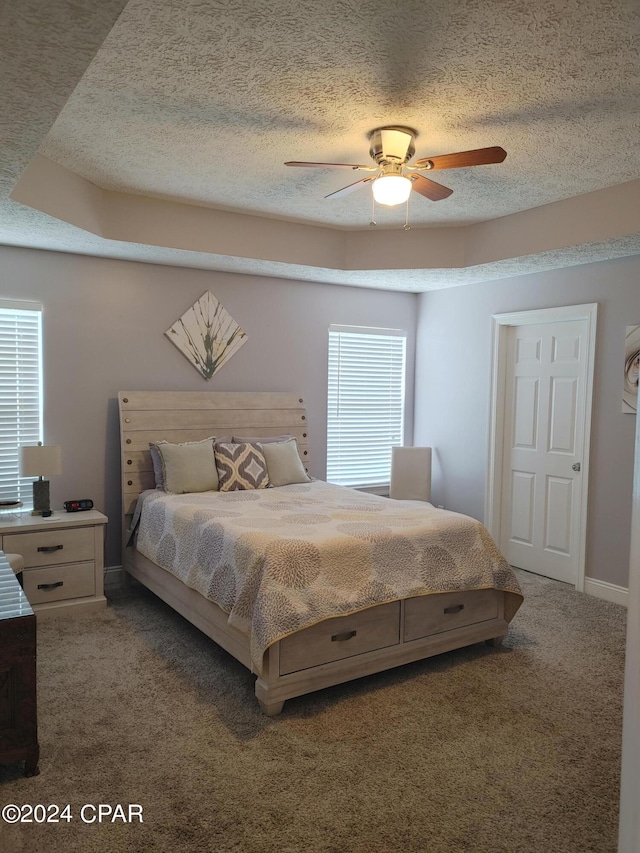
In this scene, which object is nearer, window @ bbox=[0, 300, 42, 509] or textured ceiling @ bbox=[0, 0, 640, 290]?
textured ceiling @ bbox=[0, 0, 640, 290]

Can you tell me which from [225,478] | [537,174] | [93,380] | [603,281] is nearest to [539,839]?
[225,478]

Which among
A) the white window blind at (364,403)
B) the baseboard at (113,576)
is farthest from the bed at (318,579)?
the white window blind at (364,403)

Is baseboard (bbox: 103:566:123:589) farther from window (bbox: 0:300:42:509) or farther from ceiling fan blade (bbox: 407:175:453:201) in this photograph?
ceiling fan blade (bbox: 407:175:453:201)

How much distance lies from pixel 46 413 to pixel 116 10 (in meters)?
3.35

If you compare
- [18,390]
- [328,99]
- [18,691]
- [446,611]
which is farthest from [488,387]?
[18,691]

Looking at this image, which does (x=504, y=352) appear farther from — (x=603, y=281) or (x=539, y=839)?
(x=539, y=839)

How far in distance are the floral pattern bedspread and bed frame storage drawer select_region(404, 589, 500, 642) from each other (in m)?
0.09

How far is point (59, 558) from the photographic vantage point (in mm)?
3953

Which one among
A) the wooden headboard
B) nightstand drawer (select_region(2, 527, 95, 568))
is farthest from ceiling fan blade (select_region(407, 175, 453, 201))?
nightstand drawer (select_region(2, 527, 95, 568))

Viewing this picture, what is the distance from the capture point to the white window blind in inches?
228

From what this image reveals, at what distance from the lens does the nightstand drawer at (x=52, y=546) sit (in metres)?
3.80

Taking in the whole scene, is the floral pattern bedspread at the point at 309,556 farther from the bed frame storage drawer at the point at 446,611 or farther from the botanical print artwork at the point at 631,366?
the botanical print artwork at the point at 631,366

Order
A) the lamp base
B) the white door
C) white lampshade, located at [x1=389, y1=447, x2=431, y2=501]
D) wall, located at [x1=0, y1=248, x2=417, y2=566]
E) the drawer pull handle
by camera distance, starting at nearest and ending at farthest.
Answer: the drawer pull handle → the lamp base → wall, located at [x1=0, y1=248, x2=417, y2=566] → the white door → white lampshade, located at [x1=389, y1=447, x2=431, y2=501]

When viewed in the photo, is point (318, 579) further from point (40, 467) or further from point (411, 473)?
point (411, 473)
